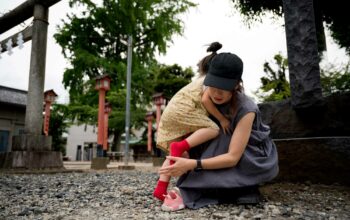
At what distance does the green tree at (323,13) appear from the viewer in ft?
14.4

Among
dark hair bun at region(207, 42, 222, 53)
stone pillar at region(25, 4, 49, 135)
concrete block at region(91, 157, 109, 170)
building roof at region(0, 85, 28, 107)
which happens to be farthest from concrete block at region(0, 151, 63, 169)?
building roof at region(0, 85, 28, 107)

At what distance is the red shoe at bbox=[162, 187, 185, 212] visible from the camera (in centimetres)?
177

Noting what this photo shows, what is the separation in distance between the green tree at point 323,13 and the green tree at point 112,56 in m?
8.25

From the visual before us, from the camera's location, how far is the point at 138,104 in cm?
1595

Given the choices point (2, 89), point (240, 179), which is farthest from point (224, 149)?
point (2, 89)

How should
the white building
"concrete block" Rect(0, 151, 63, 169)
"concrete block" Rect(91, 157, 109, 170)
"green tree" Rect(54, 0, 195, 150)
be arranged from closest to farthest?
1. "concrete block" Rect(0, 151, 63, 169)
2. "concrete block" Rect(91, 157, 109, 170)
3. "green tree" Rect(54, 0, 195, 150)
4. the white building

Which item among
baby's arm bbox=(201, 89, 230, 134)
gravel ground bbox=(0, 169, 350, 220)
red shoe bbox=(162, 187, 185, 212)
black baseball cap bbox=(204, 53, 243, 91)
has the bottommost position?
gravel ground bbox=(0, 169, 350, 220)

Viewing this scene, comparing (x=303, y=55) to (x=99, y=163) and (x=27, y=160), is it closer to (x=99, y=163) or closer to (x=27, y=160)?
(x=27, y=160)

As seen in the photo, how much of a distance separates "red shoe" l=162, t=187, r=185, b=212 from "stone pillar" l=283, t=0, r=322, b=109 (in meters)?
1.42

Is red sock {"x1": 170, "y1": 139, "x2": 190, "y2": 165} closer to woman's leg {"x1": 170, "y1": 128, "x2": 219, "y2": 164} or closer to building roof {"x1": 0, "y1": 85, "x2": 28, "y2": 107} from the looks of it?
woman's leg {"x1": 170, "y1": 128, "x2": 219, "y2": 164}

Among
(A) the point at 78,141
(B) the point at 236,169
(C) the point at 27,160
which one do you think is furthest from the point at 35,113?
(A) the point at 78,141

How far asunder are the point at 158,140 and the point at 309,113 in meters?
1.46

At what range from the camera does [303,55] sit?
2.48 meters

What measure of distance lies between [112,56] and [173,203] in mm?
14346
